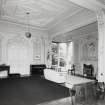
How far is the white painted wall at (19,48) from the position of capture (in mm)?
7113

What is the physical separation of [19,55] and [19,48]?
0.50m

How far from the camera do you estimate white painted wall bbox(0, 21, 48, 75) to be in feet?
23.3

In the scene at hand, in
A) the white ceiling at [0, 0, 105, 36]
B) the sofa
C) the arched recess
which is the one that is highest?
the white ceiling at [0, 0, 105, 36]

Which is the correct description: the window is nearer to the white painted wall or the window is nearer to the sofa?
the white painted wall

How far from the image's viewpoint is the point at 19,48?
7645mm

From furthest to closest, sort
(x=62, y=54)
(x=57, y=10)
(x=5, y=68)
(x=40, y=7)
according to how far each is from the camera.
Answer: (x=62, y=54)
(x=5, y=68)
(x=57, y=10)
(x=40, y=7)

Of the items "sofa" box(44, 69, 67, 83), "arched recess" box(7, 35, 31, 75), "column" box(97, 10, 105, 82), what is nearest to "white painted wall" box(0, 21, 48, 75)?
"arched recess" box(7, 35, 31, 75)

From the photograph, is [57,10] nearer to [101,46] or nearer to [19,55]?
[101,46]

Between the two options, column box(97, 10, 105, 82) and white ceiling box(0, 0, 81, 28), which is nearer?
column box(97, 10, 105, 82)

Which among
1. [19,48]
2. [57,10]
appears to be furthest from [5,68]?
[57,10]

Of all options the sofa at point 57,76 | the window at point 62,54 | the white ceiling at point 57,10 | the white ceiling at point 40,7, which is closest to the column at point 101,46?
the white ceiling at point 57,10

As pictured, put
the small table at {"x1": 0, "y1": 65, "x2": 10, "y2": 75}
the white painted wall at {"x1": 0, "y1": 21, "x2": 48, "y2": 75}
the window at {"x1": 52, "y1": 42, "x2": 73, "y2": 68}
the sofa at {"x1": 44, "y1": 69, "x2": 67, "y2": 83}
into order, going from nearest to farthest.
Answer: the sofa at {"x1": 44, "y1": 69, "x2": 67, "y2": 83}, the small table at {"x1": 0, "y1": 65, "x2": 10, "y2": 75}, the white painted wall at {"x1": 0, "y1": 21, "x2": 48, "y2": 75}, the window at {"x1": 52, "y1": 42, "x2": 73, "y2": 68}

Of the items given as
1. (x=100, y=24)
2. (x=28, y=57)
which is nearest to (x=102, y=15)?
(x=100, y=24)

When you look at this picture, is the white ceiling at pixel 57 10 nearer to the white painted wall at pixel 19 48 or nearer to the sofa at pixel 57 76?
the white painted wall at pixel 19 48
